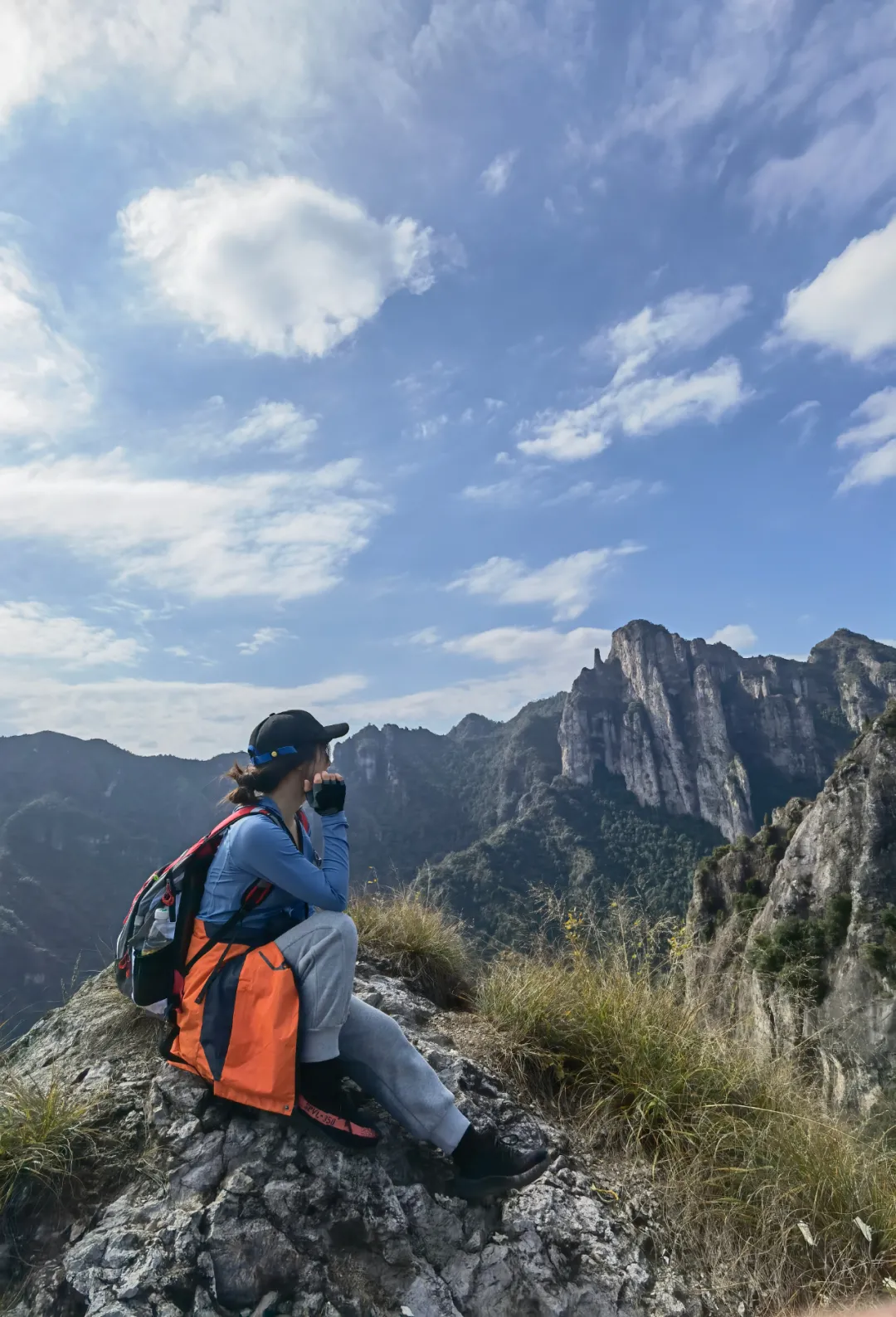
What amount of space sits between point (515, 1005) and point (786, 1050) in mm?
1519

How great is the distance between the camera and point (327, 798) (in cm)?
312

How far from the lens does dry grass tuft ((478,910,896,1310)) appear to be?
2.49 m

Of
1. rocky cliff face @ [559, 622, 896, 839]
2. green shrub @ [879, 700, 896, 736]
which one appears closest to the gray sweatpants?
green shrub @ [879, 700, 896, 736]

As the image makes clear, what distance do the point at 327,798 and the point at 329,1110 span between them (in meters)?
1.24

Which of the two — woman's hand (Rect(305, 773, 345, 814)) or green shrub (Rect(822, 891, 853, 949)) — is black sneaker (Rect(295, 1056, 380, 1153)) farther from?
green shrub (Rect(822, 891, 853, 949))

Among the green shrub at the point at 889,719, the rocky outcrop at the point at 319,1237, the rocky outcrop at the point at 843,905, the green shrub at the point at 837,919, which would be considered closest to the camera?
the rocky outcrop at the point at 319,1237

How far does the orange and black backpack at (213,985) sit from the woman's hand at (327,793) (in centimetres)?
23

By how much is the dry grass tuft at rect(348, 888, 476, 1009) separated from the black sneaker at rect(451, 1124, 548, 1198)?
6.70ft

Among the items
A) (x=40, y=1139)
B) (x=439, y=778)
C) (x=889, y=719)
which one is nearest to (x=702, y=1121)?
(x=40, y=1139)

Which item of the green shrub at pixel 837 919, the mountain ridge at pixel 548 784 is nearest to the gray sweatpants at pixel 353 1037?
the green shrub at pixel 837 919

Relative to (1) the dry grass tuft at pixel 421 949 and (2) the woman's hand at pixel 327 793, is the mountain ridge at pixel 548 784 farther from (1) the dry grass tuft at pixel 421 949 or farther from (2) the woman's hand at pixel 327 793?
(2) the woman's hand at pixel 327 793

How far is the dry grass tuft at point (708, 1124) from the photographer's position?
2486 millimetres

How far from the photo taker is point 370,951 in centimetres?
487

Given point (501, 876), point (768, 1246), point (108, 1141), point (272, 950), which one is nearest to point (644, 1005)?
point (768, 1246)
